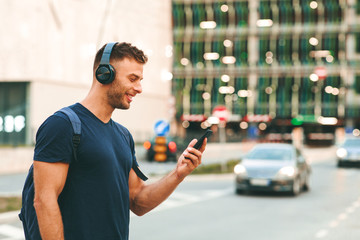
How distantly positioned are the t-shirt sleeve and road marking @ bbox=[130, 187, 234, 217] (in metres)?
10.7

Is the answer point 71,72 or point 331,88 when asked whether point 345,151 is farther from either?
point 331,88

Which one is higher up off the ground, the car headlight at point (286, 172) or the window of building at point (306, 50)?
the window of building at point (306, 50)

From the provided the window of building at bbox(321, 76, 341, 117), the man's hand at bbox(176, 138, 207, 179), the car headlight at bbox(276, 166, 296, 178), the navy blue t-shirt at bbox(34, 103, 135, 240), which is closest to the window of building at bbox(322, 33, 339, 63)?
the window of building at bbox(321, 76, 341, 117)

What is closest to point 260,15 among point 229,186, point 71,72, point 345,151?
point 71,72

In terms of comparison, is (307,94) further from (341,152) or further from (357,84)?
(341,152)

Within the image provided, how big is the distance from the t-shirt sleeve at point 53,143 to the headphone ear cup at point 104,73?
13.7 inches

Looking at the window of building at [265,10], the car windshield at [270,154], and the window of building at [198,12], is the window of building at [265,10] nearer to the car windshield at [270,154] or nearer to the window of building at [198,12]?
the window of building at [198,12]

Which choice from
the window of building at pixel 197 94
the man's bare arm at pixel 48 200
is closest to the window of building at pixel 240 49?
the window of building at pixel 197 94

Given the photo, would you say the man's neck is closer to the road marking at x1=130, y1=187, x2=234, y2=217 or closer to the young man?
the young man

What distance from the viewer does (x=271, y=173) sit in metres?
→ 16.3

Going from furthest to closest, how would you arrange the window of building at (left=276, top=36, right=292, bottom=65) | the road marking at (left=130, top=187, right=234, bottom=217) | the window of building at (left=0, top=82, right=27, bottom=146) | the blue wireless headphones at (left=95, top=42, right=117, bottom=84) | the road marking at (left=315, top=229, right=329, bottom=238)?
the window of building at (left=276, top=36, right=292, bottom=65)
the window of building at (left=0, top=82, right=27, bottom=146)
the road marking at (left=130, top=187, right=234, bottom=217)
the road marking at (left=315, top=229, right=329, bottom=238)
the blue wireless headphones at (left=95, top=42, right=117, bottom=84)

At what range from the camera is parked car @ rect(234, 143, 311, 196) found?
16156mm

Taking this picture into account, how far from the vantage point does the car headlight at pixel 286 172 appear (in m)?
16.2

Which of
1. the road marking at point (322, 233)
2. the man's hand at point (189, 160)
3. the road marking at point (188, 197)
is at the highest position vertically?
the man's hand at point (189, 160)
